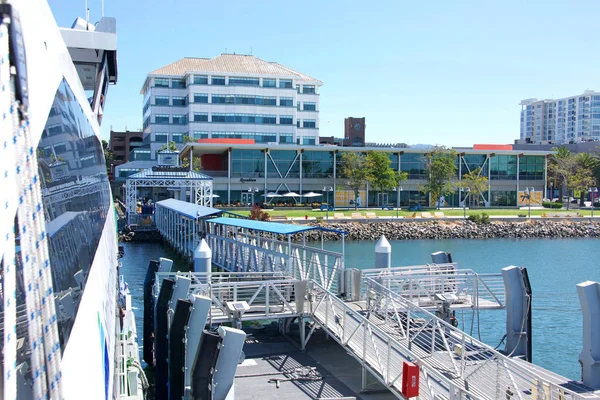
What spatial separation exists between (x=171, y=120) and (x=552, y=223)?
57309 mm

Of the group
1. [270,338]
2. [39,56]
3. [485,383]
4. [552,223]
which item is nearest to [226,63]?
[552,223]

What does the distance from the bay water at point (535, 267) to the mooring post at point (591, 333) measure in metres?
5.71

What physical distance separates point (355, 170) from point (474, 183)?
16277mm

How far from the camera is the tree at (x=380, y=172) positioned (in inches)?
3017

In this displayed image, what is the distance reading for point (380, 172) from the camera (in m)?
76.9

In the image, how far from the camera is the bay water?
22.7 metres

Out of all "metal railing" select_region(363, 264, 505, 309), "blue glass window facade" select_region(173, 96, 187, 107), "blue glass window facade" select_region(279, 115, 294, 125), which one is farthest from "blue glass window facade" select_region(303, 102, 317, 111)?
"metal railing" select_region(363, 264, 505, 309)

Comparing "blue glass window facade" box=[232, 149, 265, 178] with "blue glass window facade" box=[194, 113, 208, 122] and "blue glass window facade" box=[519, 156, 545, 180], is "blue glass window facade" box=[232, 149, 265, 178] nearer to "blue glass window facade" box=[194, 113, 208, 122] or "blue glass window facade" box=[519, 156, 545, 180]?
"blue glass window facade" box=[194, 113, 208, 122]

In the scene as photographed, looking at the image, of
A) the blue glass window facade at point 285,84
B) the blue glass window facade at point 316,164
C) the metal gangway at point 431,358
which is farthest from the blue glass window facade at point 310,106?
the metal gangway at point 431,358

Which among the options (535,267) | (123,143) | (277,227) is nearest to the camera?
(277,227)

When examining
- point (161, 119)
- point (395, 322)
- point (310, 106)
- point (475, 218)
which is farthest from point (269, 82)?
point (395, 322)

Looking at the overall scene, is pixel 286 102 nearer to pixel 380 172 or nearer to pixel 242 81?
pixel 242 81

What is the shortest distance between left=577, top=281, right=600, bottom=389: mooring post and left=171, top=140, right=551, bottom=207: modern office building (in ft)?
209

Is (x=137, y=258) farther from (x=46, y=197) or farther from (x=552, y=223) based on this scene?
(x=552, y=223)
